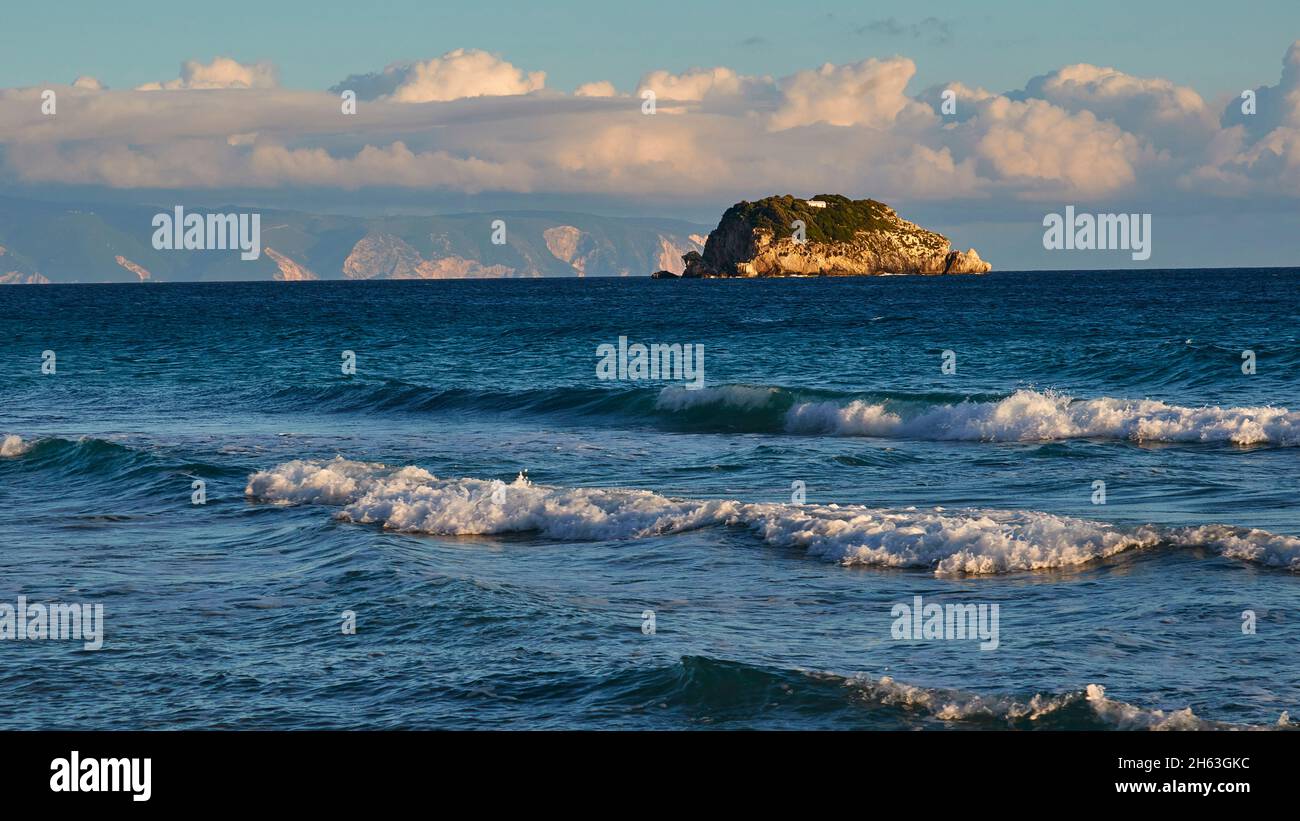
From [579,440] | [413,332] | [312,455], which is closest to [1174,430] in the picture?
[579,440]

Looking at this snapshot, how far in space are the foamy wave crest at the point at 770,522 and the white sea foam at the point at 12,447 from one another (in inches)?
299

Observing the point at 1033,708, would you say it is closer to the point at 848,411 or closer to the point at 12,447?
the point at 848,411

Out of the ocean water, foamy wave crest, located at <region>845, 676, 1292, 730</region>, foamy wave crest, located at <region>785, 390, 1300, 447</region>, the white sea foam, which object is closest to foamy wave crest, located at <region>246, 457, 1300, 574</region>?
the ocean water

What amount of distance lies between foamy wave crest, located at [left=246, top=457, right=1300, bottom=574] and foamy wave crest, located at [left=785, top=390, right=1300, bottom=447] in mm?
11013

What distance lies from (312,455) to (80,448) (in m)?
4.53

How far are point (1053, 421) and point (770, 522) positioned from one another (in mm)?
14027

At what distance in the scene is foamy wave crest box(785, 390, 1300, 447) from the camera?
86.1ft

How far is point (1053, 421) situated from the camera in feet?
94.8

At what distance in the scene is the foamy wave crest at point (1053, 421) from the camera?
2625 centimetres

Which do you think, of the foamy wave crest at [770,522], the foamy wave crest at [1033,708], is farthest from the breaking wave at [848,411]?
the foamy wave crest at [1033,708]

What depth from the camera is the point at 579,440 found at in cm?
2995

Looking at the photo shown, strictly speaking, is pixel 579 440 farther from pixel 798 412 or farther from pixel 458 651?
pixel 458 651

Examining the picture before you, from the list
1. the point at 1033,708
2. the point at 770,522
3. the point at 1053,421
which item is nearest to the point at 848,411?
the point at 1053,421

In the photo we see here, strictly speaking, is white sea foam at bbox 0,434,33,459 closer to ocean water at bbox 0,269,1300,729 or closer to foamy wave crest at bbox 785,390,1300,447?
ocean water at bbox 0,269,1300,729
